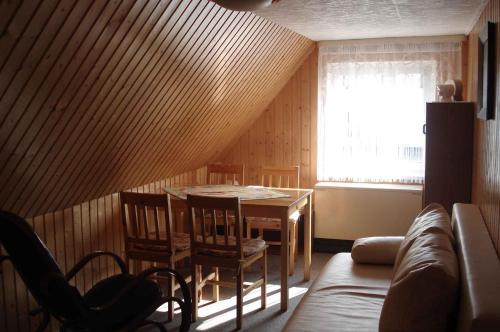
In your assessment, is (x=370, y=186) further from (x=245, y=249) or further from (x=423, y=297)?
(x=423, y=297)

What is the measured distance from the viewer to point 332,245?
548 cm

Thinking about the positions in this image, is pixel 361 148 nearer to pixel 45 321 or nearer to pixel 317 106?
pixel 317 106

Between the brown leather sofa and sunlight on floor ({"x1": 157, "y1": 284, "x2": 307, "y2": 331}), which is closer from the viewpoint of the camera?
the brown leather sofa

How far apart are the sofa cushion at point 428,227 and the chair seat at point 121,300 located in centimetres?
134

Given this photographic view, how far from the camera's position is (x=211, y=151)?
536cm

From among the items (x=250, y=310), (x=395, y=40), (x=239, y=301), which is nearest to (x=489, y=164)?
(x=239, y=301)

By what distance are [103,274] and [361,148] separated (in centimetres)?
290

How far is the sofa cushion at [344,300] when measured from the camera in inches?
92.1

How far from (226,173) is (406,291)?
134 inches

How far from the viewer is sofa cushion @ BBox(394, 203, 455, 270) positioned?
257cm

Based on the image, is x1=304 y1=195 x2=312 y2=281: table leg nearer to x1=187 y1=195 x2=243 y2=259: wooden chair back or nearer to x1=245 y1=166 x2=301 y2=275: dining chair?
x1=245 y1=166 x2=301 y2=275: dining chair

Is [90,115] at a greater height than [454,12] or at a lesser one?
lesser

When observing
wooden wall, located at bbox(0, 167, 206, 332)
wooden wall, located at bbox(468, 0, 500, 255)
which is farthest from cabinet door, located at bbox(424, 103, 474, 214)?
wooden wall, located at bbox(0, 167, 206, 332)

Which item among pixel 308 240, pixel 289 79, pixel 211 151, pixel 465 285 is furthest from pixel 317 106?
pixel 465 285
